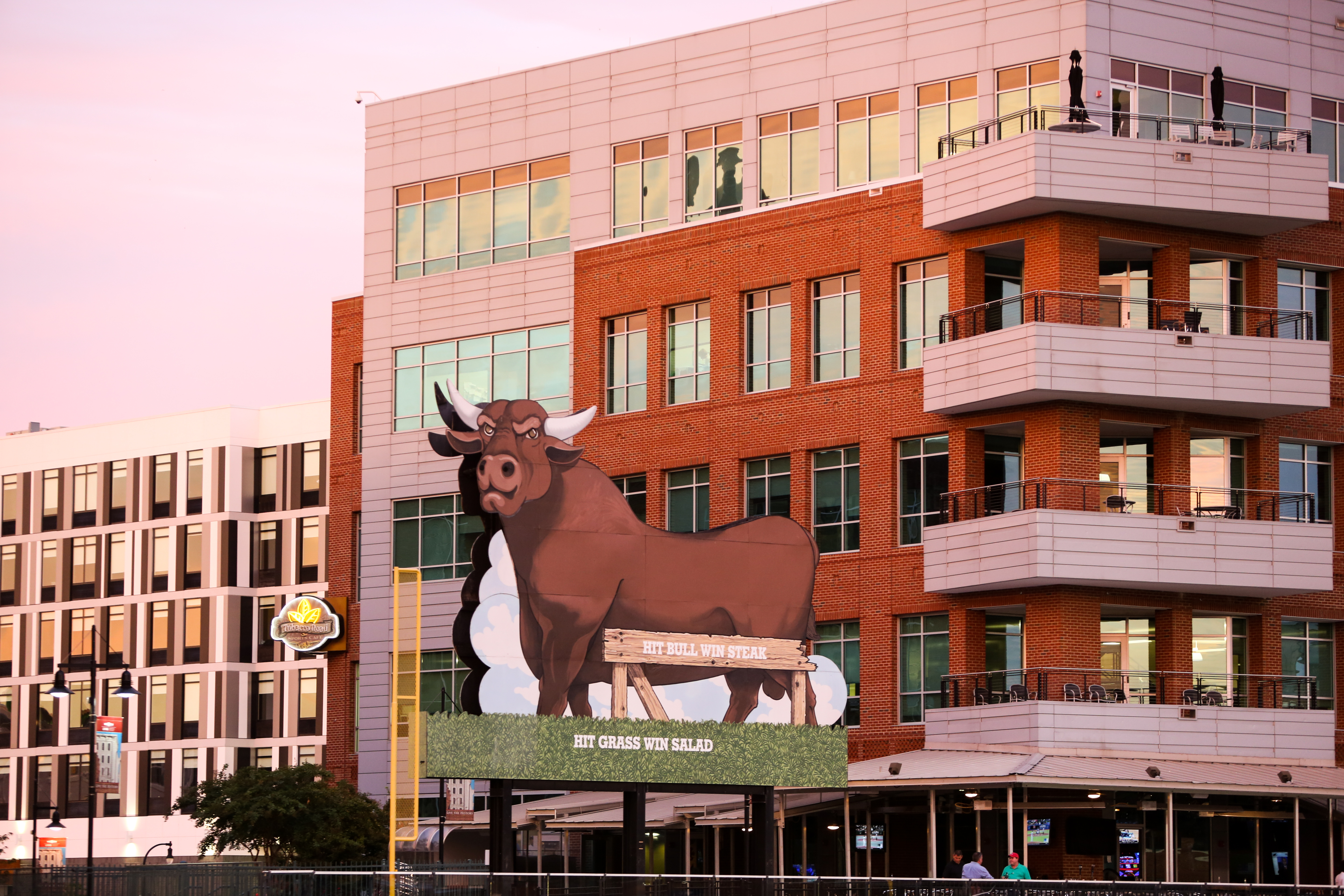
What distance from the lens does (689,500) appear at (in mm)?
61781

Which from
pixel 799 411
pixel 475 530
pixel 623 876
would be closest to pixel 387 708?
pixel 475 530

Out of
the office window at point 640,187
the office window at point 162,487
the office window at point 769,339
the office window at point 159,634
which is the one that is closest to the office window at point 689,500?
the office window at point 769,339

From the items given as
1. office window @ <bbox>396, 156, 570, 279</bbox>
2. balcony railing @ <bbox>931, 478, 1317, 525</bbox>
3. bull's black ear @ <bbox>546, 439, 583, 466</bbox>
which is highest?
office window @ <bbox>396, 156, 570, 279</bbox>

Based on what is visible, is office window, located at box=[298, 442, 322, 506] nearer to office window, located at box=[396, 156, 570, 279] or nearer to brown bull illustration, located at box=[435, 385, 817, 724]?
office window, located at box=[396, 156, 570, 279]

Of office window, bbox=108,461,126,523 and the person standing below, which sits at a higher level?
office window, bbox=108,461,126,523

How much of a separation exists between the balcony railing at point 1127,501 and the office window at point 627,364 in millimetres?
11176

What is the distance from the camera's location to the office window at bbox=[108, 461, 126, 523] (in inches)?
4373

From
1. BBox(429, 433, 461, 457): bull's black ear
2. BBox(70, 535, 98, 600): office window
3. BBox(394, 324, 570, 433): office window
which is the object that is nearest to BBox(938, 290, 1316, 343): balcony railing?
BBox(394, 324, 570, 433): office window

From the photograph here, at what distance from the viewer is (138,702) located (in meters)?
107

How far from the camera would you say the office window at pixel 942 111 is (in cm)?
5803

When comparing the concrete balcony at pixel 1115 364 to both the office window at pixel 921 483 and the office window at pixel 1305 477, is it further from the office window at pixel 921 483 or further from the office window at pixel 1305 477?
the office window at pixel 1305 477

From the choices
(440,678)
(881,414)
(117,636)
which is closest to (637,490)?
(440,678)

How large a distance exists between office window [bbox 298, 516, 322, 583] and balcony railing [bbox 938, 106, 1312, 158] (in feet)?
182

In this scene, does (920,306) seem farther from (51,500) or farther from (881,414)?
(51,500)
